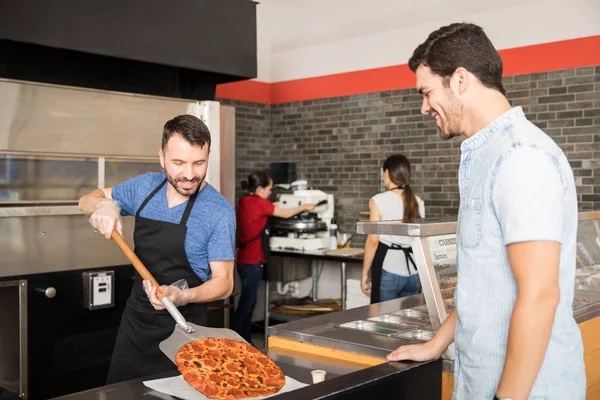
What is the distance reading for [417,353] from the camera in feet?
6.14

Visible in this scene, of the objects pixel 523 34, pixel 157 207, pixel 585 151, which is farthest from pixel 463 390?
pixel 523 34

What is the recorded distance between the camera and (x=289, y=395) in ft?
4.89

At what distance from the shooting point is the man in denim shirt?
4.50 feet

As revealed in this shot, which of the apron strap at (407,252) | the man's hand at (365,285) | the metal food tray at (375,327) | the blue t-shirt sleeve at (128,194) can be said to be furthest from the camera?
the man's hand at (365,285)

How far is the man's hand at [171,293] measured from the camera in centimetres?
220

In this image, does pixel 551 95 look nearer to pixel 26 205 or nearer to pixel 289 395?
pixel 26 205

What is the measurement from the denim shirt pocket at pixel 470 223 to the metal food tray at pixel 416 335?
73 cm

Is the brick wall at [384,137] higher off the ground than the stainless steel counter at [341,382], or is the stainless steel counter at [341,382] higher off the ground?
the brick wall at [384,137]

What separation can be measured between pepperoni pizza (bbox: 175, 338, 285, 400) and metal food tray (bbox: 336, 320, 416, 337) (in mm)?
548

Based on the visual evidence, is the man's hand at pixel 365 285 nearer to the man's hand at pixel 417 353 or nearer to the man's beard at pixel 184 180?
the man's beard at pixel 184 180

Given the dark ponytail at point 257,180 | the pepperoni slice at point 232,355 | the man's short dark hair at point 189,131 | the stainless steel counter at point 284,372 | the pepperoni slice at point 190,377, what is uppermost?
the man's short dark hair at point 189,131

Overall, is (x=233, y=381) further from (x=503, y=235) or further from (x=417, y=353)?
(x=503, y=235)

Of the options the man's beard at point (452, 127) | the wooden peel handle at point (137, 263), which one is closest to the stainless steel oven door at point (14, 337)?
the wooden peel handle at point (137, 263)

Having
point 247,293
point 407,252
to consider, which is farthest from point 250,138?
point 407,252
